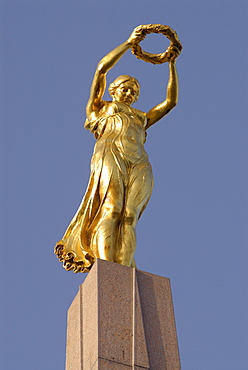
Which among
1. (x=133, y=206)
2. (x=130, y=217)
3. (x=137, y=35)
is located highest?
(x=137, y=35)

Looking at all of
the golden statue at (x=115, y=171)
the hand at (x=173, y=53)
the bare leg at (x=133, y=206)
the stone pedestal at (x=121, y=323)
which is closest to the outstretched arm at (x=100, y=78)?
the golden statue at (x=115, y=171)


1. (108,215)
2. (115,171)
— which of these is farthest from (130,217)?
(115,171)

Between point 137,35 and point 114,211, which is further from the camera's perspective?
point 137,35

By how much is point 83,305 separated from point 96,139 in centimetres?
286

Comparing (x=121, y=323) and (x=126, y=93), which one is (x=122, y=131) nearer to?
(x=126, y=93)

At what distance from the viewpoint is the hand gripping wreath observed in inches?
571

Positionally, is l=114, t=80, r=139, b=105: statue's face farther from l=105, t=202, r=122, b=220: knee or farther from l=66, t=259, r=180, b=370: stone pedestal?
l=66, t=259, r=180, b=370: stone pedestal

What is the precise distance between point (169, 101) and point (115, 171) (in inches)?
69.8

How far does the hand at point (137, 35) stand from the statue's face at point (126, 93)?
0.56 meters

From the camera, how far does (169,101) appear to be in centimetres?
1476

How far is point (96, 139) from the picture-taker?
1438 cm

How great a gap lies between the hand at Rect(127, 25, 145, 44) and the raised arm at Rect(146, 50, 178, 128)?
1.77 ft

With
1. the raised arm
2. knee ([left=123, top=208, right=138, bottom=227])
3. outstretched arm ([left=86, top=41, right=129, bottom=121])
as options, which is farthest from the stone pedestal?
outstretched arm ([left=86, top=41, right=129, bottom=121])

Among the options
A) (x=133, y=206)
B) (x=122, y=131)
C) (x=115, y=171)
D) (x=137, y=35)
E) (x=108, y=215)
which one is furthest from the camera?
(x=137, y=35)
